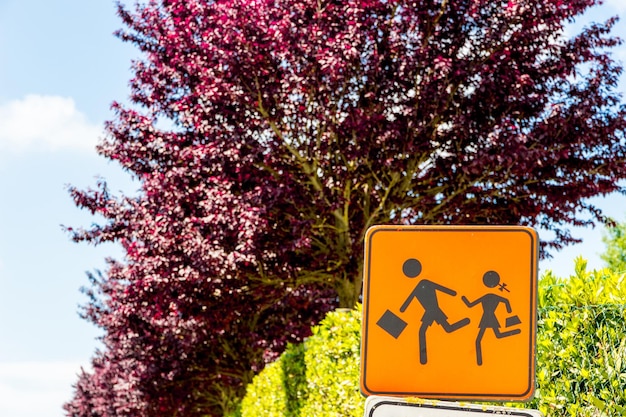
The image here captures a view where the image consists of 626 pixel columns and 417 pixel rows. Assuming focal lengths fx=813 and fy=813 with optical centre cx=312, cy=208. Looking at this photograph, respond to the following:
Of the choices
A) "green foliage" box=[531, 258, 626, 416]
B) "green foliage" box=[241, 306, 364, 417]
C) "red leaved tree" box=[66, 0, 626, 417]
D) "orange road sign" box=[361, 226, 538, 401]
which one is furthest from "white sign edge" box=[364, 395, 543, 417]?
"red leaved tree" box=[66, 0, 626, 417]

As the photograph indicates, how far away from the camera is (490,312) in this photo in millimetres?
3223

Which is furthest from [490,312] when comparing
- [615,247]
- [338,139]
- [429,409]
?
[615,247]

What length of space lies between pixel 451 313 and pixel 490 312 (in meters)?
0.15

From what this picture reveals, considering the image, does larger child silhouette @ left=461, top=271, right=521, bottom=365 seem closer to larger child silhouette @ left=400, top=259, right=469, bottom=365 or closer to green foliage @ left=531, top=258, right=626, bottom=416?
larger child silhouette @ left=400, top=259, right=469, bottom=365

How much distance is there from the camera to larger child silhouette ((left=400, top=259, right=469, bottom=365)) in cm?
322

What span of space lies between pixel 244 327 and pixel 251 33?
8896 mm

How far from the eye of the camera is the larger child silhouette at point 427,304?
3217 mm

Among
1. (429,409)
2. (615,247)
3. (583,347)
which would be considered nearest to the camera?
(429,409)

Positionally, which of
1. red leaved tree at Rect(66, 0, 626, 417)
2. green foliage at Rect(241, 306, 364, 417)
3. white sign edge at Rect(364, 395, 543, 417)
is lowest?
white sign edge at Rect(364, 395, 543, 417)

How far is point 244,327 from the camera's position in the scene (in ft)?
63.2

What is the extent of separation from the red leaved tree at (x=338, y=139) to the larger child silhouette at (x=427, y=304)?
8.36 m

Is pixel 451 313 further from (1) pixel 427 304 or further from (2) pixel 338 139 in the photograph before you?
(2) pixel 338 139

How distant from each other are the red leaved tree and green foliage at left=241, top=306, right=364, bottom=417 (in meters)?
2.20

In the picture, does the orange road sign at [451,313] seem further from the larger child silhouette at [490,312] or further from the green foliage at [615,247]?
the green foliage at [615,247]
